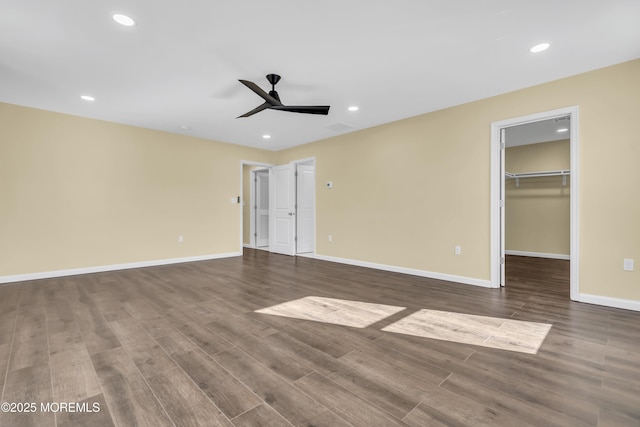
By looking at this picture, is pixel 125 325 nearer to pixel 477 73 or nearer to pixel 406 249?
pixel 406 249

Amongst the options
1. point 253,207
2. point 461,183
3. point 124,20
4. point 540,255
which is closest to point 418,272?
point 461,183

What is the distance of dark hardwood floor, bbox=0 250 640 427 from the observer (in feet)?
4.58

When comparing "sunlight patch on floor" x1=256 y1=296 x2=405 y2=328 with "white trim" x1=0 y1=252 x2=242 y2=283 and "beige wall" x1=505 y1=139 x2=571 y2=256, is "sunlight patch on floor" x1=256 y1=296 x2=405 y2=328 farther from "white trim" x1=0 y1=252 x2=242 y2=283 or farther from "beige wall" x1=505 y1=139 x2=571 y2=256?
"beige wall" x1=505 y1=139 x2=571 y2=256

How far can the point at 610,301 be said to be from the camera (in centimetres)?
295

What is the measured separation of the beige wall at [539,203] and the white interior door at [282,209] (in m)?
5.02

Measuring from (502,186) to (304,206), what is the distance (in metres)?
4.06

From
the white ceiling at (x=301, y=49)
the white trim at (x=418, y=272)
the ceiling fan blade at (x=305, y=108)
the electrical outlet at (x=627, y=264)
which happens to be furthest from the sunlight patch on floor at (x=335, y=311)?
the white ceiling at (x=301, y=49)

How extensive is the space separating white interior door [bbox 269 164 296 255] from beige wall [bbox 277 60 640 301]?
546mm

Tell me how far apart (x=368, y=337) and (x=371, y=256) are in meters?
2.86

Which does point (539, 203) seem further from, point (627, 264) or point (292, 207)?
point (292, 207)

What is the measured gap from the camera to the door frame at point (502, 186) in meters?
3.15

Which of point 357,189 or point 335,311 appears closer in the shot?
point 335,311

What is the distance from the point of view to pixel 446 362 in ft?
6.15

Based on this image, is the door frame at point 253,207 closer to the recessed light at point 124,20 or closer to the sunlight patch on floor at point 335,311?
the sunlight patch on floor at point 335,311
